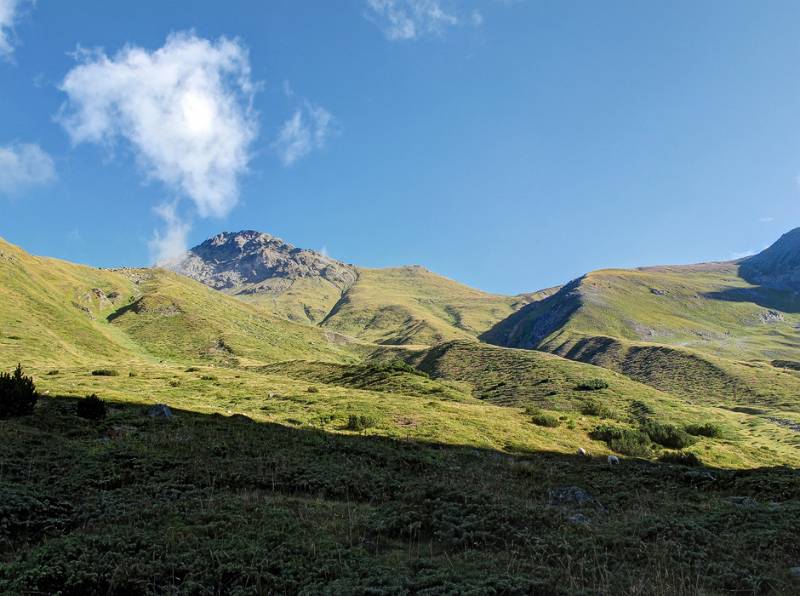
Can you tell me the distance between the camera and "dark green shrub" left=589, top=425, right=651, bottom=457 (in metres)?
34.8

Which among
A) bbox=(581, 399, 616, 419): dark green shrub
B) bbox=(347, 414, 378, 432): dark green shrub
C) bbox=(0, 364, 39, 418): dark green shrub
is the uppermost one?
bbox=(0, 364, 39, 418): dark green shrub

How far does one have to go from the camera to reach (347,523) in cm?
1266

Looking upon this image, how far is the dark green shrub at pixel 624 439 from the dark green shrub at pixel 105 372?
161 ft

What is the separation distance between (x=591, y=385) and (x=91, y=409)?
208 feet

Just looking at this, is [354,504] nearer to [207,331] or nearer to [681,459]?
[681,459]

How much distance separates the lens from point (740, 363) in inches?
4242

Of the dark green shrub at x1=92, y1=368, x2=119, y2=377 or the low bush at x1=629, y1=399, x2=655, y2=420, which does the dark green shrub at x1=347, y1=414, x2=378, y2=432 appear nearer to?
the dark green shrub at x1=92, y1=368, x2=119, y2=377

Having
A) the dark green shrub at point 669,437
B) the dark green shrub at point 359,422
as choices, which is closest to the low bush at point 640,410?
the dark green shrub at point 669,437

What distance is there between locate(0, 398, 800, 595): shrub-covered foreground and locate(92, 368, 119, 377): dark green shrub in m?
29.7

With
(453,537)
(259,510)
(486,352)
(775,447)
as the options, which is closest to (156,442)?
(259,510)

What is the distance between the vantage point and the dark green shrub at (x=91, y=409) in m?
25.6

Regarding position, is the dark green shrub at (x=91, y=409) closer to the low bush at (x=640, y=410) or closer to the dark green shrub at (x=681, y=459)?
the dark green shrub at (x=681, y=459)

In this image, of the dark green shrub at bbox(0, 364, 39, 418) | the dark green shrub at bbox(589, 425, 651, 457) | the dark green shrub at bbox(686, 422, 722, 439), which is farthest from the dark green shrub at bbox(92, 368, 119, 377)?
→ the dark green shrub at bbox(686, 422, 722, 439)

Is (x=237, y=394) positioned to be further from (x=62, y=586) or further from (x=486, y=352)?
(x=486, y=352)
